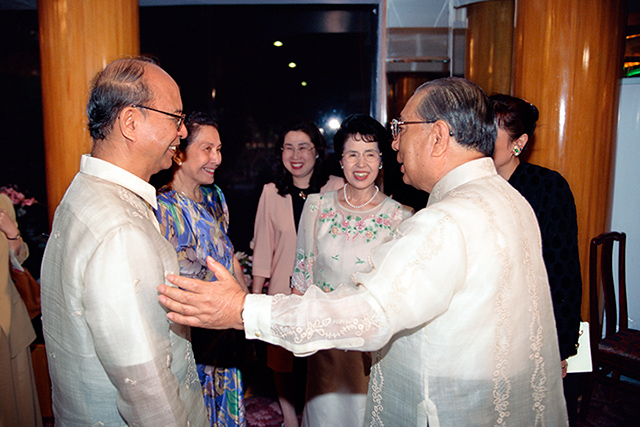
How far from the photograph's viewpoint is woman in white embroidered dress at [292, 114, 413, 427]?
2.02 metres

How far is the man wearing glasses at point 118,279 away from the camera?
979 mm

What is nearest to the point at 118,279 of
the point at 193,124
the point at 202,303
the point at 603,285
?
the point at 202,303

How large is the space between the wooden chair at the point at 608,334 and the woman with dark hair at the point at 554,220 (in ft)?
2.60

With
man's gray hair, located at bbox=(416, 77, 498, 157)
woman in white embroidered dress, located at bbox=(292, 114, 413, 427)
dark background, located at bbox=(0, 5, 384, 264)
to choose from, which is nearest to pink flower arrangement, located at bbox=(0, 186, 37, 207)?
dark background, located at bbox=(0, 5, 384, 264)

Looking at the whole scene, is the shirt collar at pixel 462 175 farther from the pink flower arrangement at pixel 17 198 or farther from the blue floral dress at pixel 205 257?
the pink flower arrangement at pixel 17 198

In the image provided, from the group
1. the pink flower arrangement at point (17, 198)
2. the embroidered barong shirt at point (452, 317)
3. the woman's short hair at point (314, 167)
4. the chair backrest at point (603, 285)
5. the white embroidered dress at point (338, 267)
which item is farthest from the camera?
the pink flower arrangement at point (17, 198)

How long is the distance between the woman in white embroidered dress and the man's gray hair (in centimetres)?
96

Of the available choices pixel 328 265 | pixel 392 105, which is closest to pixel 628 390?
pixel 328 265

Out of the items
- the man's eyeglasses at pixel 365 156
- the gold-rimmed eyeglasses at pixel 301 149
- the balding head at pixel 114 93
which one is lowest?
the man's eyeglasses at pixel 365 156

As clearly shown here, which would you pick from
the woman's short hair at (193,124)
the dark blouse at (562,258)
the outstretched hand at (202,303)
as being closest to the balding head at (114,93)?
the outstretched hand at (202,303)

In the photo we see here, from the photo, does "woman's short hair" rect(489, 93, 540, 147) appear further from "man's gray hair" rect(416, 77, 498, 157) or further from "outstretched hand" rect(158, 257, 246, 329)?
"outstretched hand" rect(158, 257, 246, 329)

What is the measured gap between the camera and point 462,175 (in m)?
1.14

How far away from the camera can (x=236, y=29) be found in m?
3.61

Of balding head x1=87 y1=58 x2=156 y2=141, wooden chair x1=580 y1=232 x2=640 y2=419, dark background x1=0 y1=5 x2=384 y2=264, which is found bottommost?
wooden chair x1=580 y1=232 x2=640 y2=419
